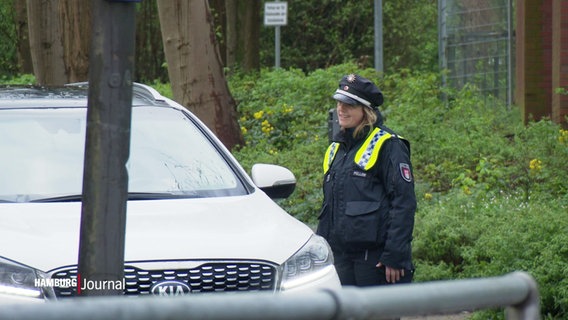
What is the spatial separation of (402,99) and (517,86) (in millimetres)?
2247

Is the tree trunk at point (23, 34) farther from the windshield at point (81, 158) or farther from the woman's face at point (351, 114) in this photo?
the woman's face at point (351, 114)

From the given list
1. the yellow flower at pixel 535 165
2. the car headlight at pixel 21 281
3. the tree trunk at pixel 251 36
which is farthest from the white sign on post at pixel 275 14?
the car headlight at pixel 21 281

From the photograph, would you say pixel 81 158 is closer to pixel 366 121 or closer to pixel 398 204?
pixel 366 121

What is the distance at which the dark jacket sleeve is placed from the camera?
5898 millimetres

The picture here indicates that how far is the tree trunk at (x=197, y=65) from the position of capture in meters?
14.5

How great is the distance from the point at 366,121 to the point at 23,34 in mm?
23274

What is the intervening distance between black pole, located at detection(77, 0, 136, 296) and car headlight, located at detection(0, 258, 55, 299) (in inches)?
35.7

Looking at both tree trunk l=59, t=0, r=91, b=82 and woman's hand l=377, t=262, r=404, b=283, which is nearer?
woman's hand l=377, t=262, r=404, b=283

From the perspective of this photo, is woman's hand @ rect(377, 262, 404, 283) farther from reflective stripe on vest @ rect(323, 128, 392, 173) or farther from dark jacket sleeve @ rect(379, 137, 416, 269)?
reflective stripe on vest @ rect(323, 128, 392, 173)

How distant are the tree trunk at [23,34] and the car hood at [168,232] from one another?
19787 mm

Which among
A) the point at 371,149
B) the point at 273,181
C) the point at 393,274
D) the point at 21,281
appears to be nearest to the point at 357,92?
the point at 371,149

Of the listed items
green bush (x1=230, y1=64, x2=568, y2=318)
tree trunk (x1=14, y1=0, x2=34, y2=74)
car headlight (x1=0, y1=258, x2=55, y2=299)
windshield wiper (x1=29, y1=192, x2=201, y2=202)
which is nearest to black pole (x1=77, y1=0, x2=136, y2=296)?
car headlight (x1=0, y1=258, x2=55, y2=299)

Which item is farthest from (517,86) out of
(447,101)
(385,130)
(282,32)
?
(282,32)

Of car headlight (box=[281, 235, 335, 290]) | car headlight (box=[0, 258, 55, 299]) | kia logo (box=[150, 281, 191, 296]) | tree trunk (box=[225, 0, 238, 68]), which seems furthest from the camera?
tree trunk (box=[225, 0, 238, 68])
